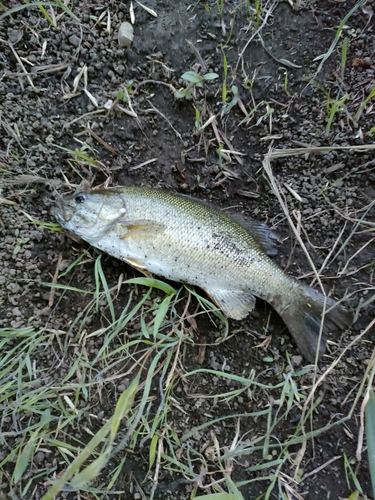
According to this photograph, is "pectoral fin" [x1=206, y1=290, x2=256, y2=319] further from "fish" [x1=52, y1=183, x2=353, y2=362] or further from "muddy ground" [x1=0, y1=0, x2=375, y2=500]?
Answer: "muddy ground" [x1=0, y1=0, x2=375, y2=500]

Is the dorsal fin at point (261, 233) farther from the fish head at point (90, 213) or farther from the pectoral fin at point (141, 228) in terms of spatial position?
the fish head at point (90, 213)

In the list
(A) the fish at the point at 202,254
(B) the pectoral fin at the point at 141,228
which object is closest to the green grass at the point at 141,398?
(A) the fish at the point at 202,254

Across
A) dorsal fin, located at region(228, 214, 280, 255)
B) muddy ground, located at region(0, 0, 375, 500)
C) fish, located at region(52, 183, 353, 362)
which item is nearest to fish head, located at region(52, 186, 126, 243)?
fish, located at region(52, 183, 353, 362)

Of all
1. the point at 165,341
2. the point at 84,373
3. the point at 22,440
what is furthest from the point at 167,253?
the point at 22,440

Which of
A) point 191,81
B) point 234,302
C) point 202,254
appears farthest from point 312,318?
point 191,81

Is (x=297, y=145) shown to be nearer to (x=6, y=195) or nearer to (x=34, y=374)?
(x=6, y=195)

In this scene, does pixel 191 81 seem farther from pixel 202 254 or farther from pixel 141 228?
pixel 202 254

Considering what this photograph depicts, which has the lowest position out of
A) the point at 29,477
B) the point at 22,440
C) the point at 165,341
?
the point at 29,477
